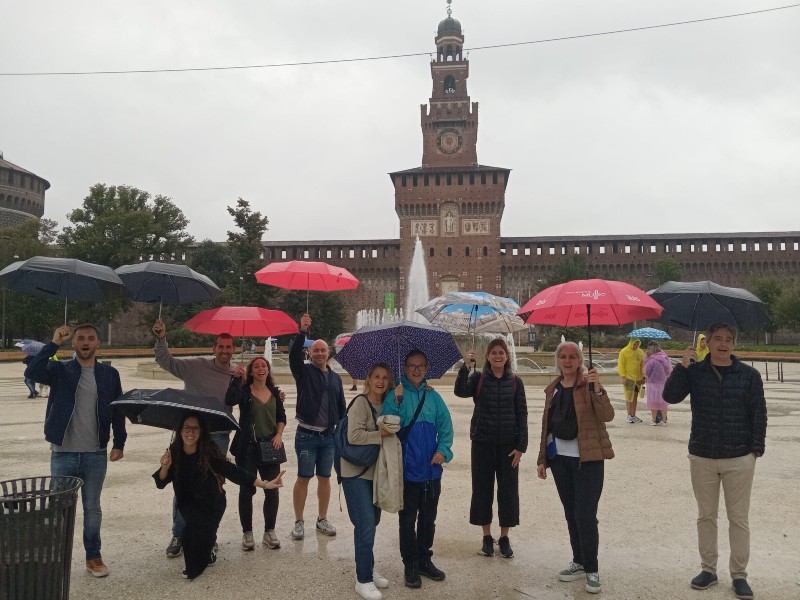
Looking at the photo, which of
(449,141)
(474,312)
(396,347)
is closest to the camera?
(396,347)

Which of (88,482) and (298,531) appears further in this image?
(298,531)

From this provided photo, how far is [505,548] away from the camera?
15.0 feet

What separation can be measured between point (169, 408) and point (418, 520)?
1.91 m

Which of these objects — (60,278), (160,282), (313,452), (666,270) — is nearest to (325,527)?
(313,452)

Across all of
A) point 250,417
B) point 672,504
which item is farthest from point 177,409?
point 672,504

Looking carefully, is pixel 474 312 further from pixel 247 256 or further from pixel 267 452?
pixel 247 256

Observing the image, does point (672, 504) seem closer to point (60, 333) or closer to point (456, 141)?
point (60, 333)

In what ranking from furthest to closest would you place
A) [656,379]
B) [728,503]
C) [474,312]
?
[656,379]
[474,312]
[728,503]

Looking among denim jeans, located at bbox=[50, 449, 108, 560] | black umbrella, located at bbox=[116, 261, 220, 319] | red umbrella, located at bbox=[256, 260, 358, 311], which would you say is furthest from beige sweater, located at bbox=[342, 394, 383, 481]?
black umbrella, located at bbox=[116, 261, 220, 319]

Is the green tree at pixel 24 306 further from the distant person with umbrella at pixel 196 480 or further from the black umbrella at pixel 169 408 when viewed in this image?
the distant person with umbrella at pixel 196 480

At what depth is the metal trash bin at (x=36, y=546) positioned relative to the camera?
10.5ft

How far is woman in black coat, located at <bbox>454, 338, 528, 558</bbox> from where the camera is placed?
4.57 metres

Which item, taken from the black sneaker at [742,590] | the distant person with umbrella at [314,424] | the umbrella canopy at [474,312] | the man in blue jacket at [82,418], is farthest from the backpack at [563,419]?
the man in blue jacket at [82,418]

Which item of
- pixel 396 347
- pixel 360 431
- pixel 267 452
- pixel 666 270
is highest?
pixel 666 270
